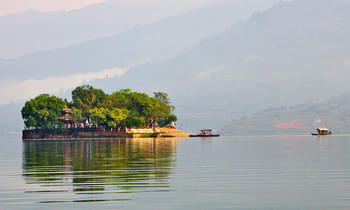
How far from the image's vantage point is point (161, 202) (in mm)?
28422

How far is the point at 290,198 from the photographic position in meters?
29.5

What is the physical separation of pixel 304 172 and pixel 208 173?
6698 millimetres

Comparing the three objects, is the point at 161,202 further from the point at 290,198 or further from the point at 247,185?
the point at 247,185

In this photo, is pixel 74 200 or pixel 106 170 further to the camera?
pixel 106 170

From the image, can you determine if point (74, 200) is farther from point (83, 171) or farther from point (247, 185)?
point (83, 171)

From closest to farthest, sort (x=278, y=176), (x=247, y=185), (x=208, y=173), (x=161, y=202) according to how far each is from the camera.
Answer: (x=161, y=202), (x=247, y=185), (x=278, y=176), (x=208, y=173)

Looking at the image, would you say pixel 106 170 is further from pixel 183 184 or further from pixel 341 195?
pixel 341 195

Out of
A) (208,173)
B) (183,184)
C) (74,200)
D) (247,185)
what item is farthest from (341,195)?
(208,173)

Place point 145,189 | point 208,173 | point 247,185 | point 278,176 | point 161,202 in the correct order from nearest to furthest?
1. point 161,202
2. point 145,189
3. point 247,185
4. point 278,176
5. point 208,173

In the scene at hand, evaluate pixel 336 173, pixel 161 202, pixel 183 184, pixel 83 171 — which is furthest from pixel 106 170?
pixel 161 202

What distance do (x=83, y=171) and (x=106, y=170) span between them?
1687 mm

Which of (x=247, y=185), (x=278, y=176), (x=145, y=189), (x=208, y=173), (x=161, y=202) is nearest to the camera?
(x=161, y=202)

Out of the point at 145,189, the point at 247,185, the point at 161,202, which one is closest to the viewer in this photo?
the point at 161,202

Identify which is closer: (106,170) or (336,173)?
(336,173)
